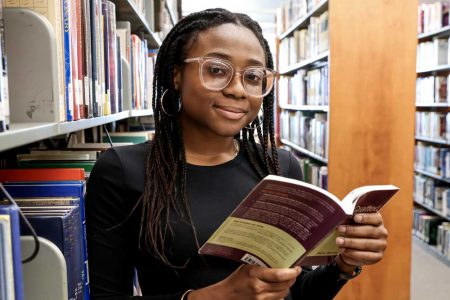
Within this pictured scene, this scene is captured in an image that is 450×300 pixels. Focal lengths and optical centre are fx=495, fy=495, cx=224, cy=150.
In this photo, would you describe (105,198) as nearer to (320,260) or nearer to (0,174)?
(0,174)

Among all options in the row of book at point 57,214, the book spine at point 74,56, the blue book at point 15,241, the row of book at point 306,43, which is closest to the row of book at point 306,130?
the row of book at point 306,43

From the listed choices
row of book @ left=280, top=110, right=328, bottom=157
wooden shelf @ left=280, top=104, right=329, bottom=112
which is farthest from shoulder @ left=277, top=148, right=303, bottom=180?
row of book @ left=280, top=110, right=328, bottom=157

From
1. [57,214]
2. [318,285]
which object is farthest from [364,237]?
[57,214]

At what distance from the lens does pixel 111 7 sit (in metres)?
1.40

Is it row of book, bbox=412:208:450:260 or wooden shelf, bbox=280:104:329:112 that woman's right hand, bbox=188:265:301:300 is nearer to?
wooden shelf, bbox=280:104:329:112

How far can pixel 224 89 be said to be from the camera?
107 cm

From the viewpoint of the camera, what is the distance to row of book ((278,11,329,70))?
9.61ft

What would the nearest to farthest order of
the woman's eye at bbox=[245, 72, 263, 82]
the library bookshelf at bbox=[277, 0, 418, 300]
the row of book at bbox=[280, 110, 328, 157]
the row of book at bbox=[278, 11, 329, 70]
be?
the woman's eye at bbox=[245, 72, 263, 82] → the library bookshelf at bbox=[277, 0, 418, 300] → the row of book at bbox=[278, 11, 329, 70] → the row of book at bbox=[280, 110, 328, 157]

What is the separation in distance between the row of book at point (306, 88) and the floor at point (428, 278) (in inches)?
56.3

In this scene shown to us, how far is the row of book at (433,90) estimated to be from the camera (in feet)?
14.2

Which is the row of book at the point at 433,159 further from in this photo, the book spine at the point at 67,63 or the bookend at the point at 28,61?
the bookend at the point at 28,61

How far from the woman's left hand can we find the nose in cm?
35

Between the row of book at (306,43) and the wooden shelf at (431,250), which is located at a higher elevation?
the row of book at (306,43)

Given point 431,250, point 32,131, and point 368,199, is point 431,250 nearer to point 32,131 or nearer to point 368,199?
point 368,199
